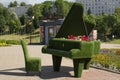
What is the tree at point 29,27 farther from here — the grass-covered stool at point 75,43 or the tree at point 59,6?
the grass-covered stool at point 75,43

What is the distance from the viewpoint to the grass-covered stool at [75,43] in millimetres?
12828

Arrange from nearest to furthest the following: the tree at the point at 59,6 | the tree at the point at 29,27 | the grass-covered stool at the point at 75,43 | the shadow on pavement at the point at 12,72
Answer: the grass-covered stool at the point at 75,43 < the shadow on pavement at the point at 12,72 < the tree at the point at 29,27 < the tree at the point at 59,6

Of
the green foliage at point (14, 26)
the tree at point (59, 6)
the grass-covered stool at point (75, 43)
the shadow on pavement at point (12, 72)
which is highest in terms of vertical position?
the grass-covered stool at point (75, 43)

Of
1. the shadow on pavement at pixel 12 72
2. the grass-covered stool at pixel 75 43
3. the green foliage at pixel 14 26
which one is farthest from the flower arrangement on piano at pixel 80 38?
the green foliage at pixel 14 26

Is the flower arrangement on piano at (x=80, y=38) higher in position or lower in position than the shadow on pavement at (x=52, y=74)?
higher

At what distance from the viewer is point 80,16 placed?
14.3m

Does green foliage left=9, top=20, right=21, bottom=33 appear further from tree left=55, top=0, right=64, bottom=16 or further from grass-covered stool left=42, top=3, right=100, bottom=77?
grass-covered stool left=42, top=3, right=100, bottom=77

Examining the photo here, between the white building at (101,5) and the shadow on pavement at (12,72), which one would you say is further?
the white building at (101,5)

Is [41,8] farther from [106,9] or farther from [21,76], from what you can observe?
[21,76]

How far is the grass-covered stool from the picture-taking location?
12.8 m

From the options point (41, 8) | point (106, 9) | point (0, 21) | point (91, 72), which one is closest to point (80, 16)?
point (91, 72)

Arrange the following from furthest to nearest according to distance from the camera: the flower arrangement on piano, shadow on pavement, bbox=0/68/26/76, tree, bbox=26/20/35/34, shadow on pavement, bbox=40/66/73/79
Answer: tree, bbox=26/20/35/34
shadow on pavement, bbox=0/68/26/76
the flower arrangement on piano
shadow on pavement, bbox=40/66/73/79

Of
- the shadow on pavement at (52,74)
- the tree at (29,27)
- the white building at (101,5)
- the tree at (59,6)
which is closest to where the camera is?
the shadow on pavement at (52,74)

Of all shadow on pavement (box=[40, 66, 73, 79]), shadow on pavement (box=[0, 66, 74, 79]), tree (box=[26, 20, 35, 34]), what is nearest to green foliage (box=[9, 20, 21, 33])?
tree (box=[26, 20, 35, 34])
